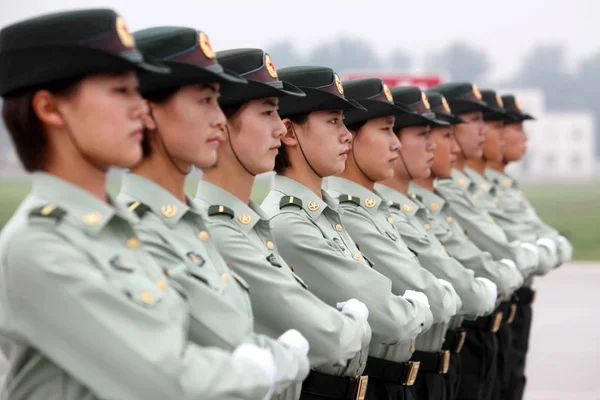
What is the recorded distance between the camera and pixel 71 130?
2.89 meters

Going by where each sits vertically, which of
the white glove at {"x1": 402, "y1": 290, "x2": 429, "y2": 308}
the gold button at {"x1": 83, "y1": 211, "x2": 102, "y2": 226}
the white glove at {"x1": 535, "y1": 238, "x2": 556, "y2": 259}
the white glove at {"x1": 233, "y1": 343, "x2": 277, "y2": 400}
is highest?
the gold button at {"x1": 83, "y1": 211, "x2": 102, "y2": 226}

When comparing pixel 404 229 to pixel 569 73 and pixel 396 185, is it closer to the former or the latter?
pixel 396 185

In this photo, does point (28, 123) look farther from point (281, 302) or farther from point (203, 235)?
point (281, 302)

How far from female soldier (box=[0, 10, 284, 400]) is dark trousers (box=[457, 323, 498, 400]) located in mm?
4164

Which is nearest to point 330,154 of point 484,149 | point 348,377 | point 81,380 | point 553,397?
point 348,377

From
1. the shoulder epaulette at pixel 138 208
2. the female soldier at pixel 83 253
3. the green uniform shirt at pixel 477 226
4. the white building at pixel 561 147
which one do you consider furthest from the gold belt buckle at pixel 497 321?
the white building at pixel 561 147

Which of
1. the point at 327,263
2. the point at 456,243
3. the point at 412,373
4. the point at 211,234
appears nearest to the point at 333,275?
the point at 327,263

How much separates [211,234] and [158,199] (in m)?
0.46

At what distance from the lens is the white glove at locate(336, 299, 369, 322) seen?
420cm

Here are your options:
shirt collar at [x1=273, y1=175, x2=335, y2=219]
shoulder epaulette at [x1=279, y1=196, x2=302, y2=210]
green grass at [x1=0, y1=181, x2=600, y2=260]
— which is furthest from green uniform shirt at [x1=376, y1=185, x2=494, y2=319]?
green grass at [x1=0, y1=181, x2=600, y2=260]

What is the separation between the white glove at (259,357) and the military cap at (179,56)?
0.78 metres

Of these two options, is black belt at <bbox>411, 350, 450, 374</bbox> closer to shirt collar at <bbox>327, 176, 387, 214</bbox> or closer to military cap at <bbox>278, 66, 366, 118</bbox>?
shirt collar at <bbox>327, 176, 387, 214</bbox>

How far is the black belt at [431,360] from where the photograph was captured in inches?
228

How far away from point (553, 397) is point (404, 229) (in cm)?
375
